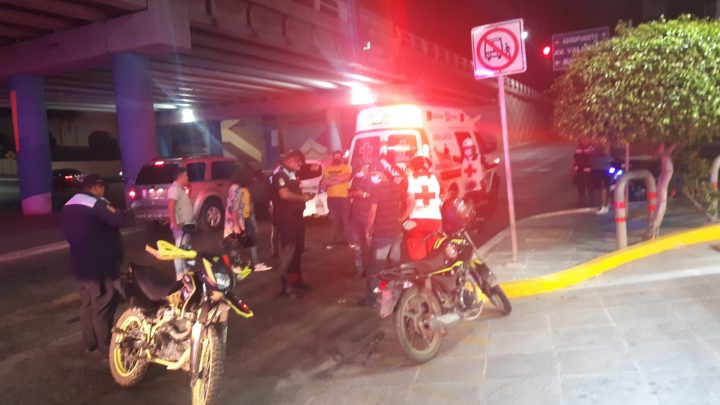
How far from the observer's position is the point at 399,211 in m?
7.34

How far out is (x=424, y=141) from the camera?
11688mm

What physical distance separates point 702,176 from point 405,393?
7.95 meters

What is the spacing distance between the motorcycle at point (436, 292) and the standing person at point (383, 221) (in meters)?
1.11

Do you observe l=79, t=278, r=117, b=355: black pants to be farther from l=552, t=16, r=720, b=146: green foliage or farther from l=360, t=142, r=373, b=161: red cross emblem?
l=552, t=16, r=720, b=146: green foliage

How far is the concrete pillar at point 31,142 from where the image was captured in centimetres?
2000

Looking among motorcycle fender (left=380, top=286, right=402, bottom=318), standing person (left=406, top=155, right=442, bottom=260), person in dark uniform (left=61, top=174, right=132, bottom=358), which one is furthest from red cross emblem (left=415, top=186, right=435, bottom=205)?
person in dark uniform (left=61, top=174, right=132, bottom=358)

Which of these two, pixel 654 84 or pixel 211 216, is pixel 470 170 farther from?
pixel 211 216

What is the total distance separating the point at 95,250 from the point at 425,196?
3.83m

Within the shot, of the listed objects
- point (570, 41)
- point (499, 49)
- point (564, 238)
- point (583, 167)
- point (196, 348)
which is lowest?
point (564, 238)

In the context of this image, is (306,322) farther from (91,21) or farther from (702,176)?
(91,21)

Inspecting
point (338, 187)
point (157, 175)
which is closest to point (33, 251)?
point (157, 175)

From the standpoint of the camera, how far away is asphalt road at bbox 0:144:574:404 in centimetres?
527

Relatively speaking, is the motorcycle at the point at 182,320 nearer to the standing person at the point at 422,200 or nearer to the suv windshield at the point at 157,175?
the standing person at the point at 422,200

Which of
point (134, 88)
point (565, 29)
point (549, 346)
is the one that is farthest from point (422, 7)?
point (549, 346)
